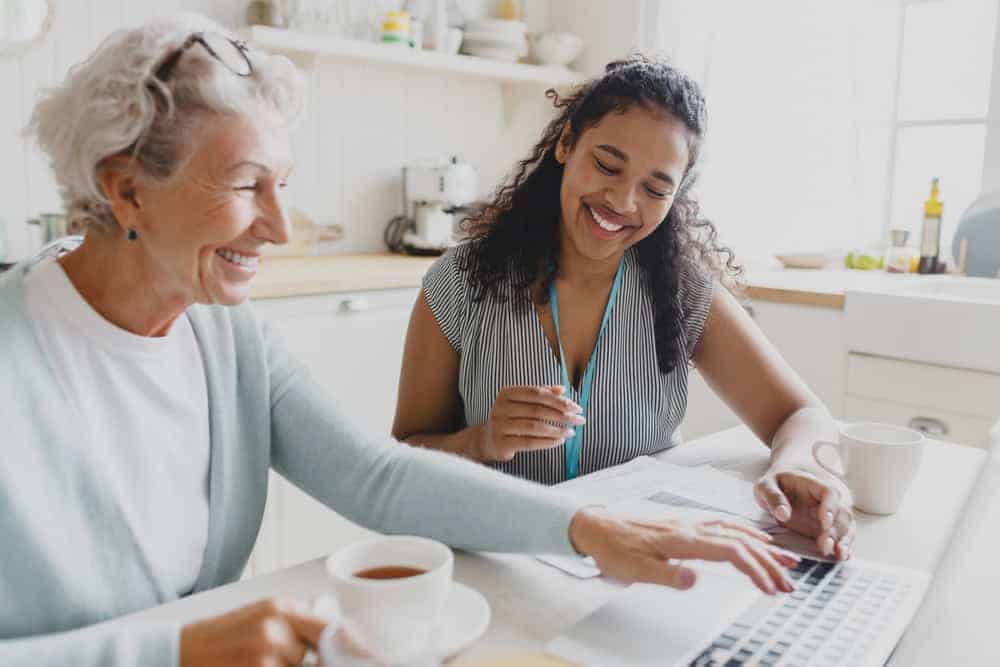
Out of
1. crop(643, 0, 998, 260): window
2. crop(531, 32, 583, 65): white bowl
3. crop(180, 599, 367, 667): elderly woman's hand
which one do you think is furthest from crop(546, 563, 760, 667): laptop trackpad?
crop(531, 32, 583, 65): white bowl

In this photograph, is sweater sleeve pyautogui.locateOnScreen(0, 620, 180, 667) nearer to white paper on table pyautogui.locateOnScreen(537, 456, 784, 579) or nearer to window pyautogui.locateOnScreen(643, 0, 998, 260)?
white paper on table pyautogui.locateOnScreen(537, 456, 784, 579)

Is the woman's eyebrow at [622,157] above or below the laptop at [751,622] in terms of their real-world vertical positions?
above

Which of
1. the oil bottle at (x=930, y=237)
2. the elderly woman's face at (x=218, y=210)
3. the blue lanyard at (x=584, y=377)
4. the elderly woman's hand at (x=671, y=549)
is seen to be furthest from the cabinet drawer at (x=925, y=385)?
the elderly woman's face at (x=218, y=210)

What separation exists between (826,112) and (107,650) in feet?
10.4

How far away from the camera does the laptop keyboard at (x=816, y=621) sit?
0.73 meters

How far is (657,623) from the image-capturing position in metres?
0.78

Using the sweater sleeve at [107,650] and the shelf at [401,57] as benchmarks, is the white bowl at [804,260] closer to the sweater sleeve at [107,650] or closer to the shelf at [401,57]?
the shelf at [401,57]

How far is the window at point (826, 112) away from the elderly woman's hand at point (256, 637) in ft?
8.94

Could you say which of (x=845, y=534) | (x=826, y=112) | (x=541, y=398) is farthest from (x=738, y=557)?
(x=826, y=112)

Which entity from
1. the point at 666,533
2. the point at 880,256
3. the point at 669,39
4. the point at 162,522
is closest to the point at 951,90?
the point at 880,256

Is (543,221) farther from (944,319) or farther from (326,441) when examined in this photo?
(944,319)

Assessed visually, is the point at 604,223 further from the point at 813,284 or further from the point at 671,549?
the point at 813,284

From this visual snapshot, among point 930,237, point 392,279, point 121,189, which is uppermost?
point 121,189

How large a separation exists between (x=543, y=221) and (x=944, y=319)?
3.96ft
